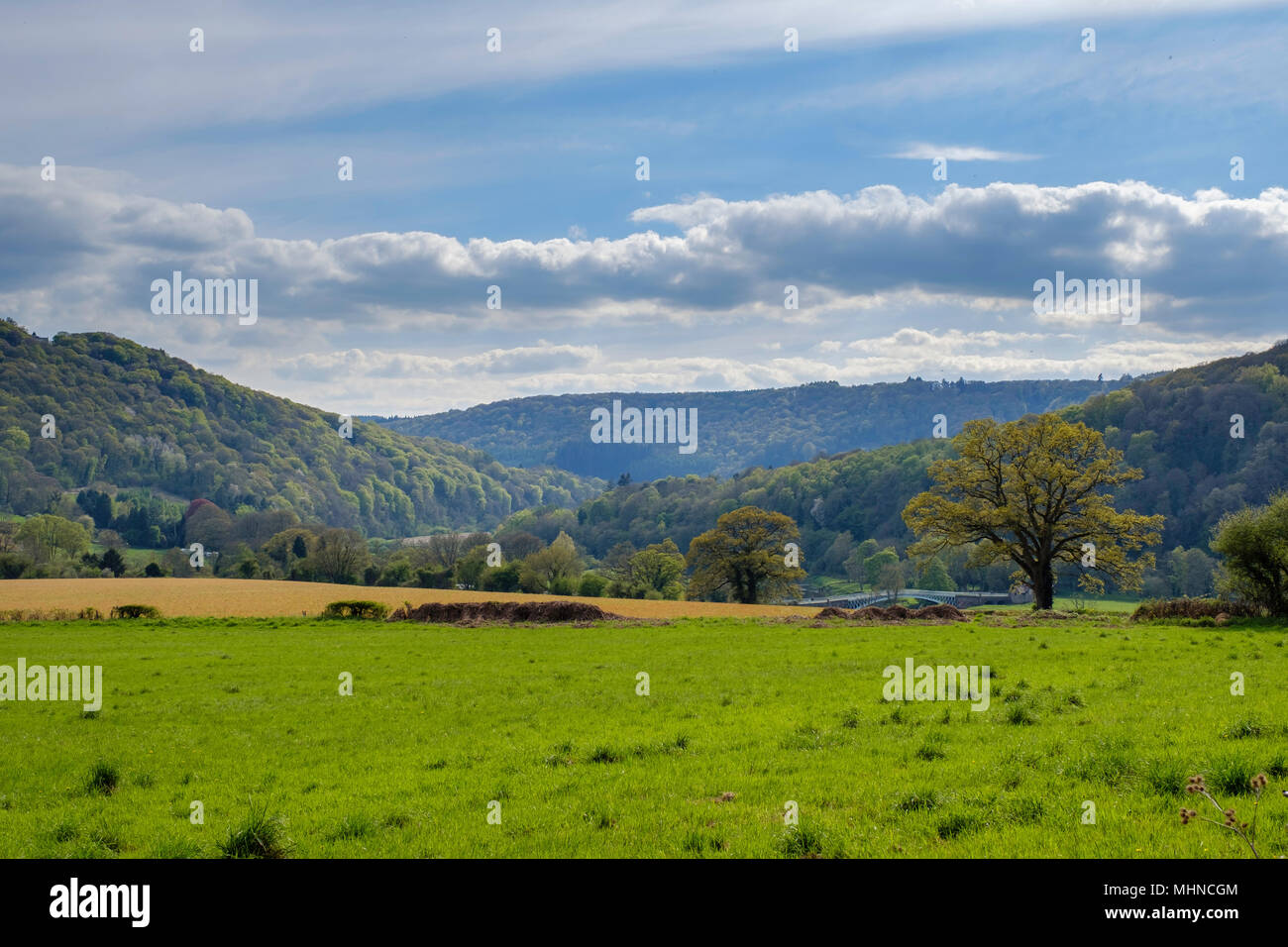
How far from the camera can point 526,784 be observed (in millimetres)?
11828

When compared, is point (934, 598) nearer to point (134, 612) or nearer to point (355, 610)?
point (355, 610)

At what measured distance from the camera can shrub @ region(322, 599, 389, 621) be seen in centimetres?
5384

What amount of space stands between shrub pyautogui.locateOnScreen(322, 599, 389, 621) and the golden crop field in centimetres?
469

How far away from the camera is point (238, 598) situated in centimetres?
6788

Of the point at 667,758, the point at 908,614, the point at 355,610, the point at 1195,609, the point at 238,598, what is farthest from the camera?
the point at 238,598

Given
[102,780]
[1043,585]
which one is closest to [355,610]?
[1043,585]

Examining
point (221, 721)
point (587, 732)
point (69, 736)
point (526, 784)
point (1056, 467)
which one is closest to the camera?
point (526, 784)

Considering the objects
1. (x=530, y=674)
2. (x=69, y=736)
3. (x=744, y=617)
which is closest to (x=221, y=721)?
(x=69, y=736)

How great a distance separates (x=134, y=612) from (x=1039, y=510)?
57.0 metres

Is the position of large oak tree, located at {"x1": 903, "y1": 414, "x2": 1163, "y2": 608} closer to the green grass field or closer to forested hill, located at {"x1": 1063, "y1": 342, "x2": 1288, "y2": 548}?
the green grass field
